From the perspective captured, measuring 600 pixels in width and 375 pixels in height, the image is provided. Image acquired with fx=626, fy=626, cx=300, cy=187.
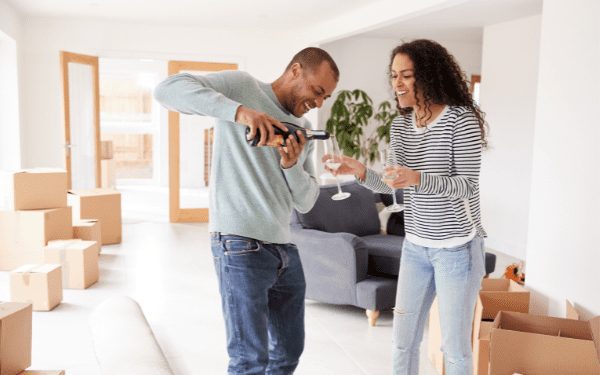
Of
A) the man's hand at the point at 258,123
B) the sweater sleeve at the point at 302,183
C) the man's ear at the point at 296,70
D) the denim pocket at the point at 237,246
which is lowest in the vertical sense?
the denim pocket at the point at 237,246

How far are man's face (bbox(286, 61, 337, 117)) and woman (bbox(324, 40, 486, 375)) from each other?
10.9 inches

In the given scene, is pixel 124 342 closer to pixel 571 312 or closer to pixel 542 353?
pixel 542 353

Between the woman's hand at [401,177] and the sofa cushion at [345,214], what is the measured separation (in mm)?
2347

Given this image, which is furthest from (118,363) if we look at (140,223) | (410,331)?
(140,223)

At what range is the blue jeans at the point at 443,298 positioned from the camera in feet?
6.97

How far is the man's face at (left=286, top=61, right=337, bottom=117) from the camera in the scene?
72.9 inches

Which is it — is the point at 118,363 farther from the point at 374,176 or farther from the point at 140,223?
the point at 140,223

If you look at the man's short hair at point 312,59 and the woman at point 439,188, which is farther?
the woman at point 439,188

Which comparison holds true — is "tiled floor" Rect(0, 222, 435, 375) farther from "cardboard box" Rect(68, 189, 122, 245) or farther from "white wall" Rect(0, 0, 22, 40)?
"white wall" Rect(0, 0, 22, 40)

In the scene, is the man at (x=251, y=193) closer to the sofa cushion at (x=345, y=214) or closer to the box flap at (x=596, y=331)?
the box flap at (x=596, y=331)

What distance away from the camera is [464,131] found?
2.06 meters

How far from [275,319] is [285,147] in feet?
2.11

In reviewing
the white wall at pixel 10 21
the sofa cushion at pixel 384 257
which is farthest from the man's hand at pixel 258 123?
the white wall at pixel 10 21

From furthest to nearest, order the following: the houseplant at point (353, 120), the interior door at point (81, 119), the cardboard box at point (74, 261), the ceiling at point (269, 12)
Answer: the houseplant at point (353, 120), the interior door at point (81, 119), the ceiling at point (269, 12), the cardboard box at point (74, 261)
